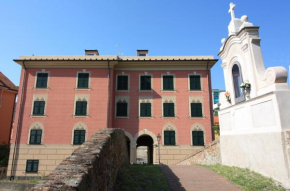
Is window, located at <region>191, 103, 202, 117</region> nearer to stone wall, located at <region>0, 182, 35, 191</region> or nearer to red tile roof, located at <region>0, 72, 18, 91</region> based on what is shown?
stone wall, located at <region>0, 182, 35, 191</region>

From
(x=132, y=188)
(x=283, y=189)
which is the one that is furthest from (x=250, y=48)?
(x=132, y=188)

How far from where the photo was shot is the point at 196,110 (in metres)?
20.0

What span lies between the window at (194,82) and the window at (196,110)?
6.24ft

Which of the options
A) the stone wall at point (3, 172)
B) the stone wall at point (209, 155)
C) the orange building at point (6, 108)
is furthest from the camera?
the orange building at point (6, 108)

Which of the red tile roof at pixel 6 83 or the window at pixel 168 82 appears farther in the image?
the red tile roof at pixel 6 83

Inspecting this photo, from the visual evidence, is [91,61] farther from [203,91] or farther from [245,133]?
[245,133]

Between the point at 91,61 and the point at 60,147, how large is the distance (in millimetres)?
9507

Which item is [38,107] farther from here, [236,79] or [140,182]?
[236,79]

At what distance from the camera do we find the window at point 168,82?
20719 mm

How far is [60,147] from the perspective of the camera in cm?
1902

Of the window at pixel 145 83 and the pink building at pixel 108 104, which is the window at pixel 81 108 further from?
the window at pixel 145 83

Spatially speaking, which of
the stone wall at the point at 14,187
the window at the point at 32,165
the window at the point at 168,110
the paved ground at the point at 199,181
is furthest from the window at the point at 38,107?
the paved ground at the point at 199,181

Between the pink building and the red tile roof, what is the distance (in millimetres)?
6716

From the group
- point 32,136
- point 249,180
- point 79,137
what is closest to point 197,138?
point 249,180
